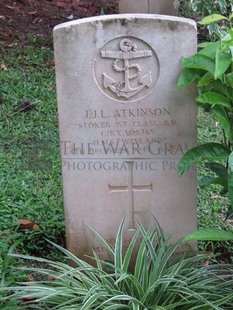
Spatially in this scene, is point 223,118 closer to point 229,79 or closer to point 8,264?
point 229,79

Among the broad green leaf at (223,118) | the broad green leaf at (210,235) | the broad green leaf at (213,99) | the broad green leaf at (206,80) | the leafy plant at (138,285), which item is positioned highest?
the broad green leaf at (206,80)

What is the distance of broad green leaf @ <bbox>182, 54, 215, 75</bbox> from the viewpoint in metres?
3.82

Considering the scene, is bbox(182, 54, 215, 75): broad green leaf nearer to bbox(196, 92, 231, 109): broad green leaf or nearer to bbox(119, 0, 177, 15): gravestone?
bbox(196, 92, 231, 109): broad green leaf

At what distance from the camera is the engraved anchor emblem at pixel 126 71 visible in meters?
4.05

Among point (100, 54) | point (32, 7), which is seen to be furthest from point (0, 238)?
Answer: point (32, 7)

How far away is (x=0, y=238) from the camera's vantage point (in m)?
4.60

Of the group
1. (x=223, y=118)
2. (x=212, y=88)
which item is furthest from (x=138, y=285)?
(x=212, y=88)

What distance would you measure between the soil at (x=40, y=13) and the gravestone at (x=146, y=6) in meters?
2.29

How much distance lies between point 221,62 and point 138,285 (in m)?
1.27

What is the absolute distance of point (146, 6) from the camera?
6.50m

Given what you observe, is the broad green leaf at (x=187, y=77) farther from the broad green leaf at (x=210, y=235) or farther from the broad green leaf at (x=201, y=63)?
the broad green leaf at (x=210, y=235)

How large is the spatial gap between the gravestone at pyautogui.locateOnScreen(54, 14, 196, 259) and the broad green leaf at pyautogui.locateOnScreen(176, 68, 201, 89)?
11cm

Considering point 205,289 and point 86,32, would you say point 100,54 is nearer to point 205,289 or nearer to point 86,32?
point 86,32

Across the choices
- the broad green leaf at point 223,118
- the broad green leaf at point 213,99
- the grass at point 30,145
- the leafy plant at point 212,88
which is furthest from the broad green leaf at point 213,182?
the grass at point 30,145
